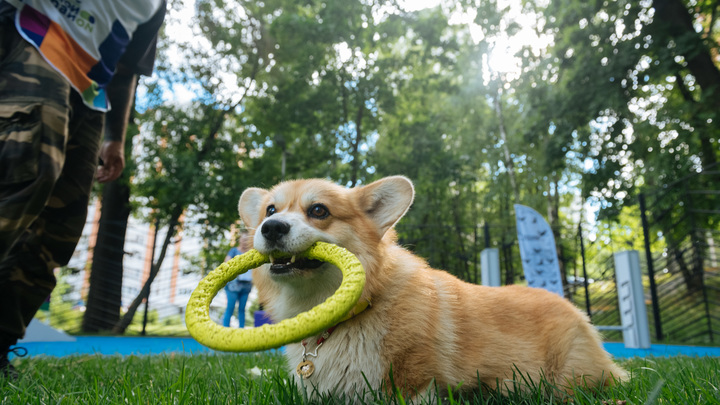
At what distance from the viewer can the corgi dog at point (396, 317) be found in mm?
1894

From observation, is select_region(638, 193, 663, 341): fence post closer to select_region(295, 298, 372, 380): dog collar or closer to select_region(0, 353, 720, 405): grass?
select_region(0, 353, 720, 405): grass

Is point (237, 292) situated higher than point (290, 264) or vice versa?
point (290, 264)

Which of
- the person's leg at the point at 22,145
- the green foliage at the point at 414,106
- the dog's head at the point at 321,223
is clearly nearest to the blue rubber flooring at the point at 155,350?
the person's leg at the point at 22,145

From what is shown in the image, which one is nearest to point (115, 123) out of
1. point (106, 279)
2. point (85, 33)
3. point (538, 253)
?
point (85, 33)

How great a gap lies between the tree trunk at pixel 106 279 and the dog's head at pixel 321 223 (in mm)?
11120

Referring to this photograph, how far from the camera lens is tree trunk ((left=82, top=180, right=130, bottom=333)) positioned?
11.7 m

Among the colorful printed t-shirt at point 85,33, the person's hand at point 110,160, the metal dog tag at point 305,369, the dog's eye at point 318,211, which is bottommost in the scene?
the metal dog tag at point 305,369

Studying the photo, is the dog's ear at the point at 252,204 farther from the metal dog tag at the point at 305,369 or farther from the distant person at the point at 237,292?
the distant person at the point at 237,292

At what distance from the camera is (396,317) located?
1971 mm

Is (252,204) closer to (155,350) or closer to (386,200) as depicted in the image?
(386,200)

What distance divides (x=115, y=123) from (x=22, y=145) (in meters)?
1.16

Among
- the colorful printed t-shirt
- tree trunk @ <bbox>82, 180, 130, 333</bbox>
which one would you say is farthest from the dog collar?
tree trunk @ <bbox>82, 180, 130, 333</bbox>

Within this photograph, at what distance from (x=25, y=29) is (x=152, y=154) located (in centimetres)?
1244

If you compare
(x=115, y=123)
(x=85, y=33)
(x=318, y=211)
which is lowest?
(x=318, y=211)
